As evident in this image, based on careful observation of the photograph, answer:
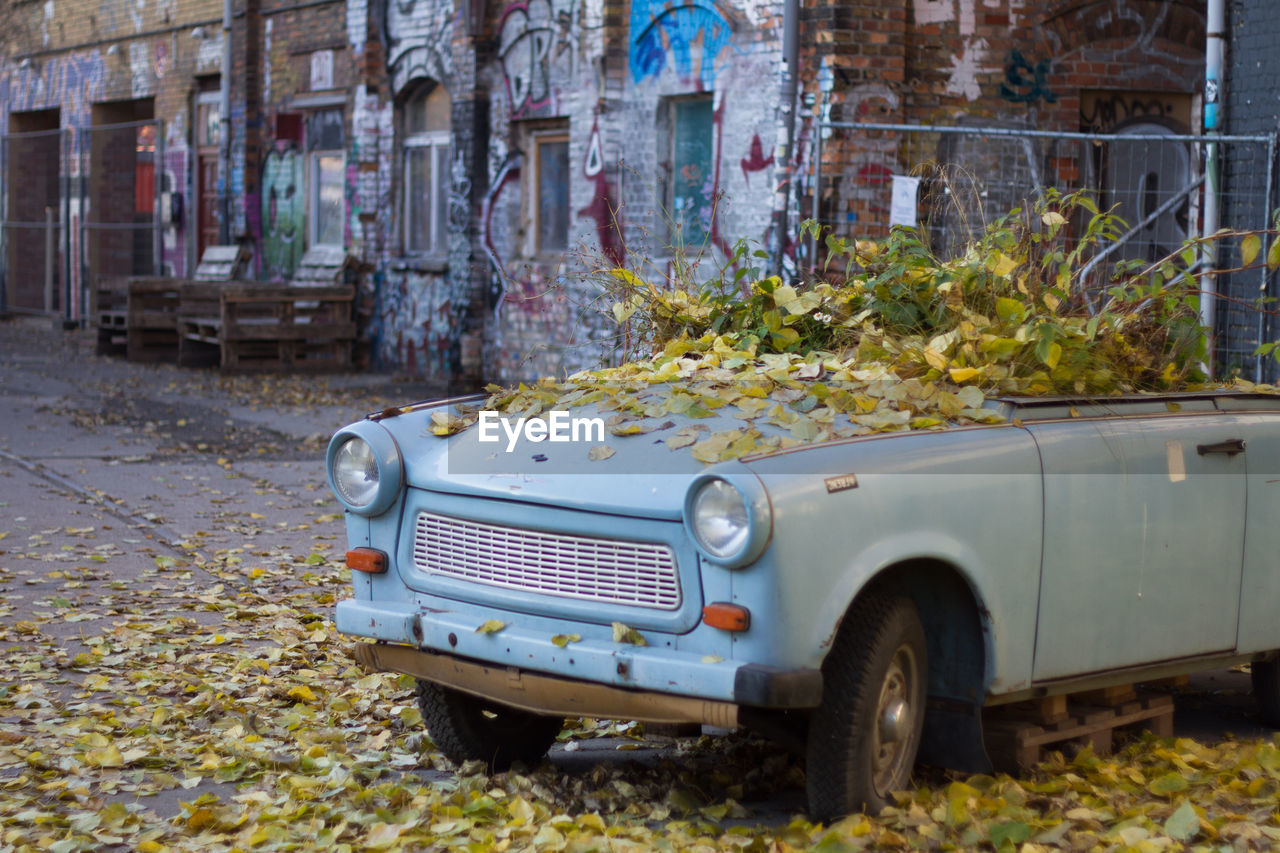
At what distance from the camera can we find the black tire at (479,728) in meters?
4.62

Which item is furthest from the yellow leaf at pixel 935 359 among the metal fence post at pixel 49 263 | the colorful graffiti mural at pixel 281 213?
the metal fence post at pixel 49 263

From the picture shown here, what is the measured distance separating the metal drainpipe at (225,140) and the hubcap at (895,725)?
1871 centimetres

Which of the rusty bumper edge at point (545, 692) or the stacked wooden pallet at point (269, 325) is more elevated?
the stacked wooden pallet at point (269, 325)

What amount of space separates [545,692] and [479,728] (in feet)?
2.39

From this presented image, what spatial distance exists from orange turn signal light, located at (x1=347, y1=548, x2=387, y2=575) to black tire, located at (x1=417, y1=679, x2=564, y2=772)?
40 centimetres

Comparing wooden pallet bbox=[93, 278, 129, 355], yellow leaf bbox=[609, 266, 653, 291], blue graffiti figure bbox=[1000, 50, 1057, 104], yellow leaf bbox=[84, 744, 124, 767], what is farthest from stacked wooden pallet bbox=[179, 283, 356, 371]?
yellow leaf bbox=[84, 744, 124, 767]

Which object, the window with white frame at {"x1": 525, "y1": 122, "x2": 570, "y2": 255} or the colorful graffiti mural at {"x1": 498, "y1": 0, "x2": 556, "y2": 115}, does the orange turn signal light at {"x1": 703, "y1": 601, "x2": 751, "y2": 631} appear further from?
the colorful graffiti mural at {"x1": 498, "y1": 0, "x2": 556, "y2": 115}

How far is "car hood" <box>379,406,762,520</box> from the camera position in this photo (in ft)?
12.8

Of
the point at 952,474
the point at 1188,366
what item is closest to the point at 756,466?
the point at 952,474

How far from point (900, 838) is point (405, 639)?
4.58 ft

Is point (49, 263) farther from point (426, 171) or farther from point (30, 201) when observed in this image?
point (426, 171)

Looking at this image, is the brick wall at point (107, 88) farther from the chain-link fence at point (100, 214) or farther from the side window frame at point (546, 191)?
the side window frame at point (546, 191)

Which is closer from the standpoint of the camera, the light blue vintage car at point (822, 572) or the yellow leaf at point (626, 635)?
the light blue vintage car at point (822, 572)

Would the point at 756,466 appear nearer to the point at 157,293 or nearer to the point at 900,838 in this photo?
the point at 900,838
